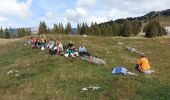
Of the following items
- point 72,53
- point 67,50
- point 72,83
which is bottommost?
point 72,83

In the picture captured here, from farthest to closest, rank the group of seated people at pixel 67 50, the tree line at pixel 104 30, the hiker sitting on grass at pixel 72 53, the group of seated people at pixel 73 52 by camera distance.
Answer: the tree line at pixel 104 30 → the group of seated people at pixel 67 50 → the hiker sitting on grass at pixel 72 53 → the group of seated people at pixel 73 52

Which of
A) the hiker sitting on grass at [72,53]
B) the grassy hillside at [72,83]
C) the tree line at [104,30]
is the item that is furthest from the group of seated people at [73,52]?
the tree line at [104,30]

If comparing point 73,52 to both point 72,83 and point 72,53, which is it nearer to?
point 72,53

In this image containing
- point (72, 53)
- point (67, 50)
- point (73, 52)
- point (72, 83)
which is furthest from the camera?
point (67, 50)

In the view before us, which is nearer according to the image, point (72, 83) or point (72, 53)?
point (72, 83)

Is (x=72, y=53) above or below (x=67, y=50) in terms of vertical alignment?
below

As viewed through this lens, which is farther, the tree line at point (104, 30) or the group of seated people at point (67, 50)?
the tree line at point (104, 30)

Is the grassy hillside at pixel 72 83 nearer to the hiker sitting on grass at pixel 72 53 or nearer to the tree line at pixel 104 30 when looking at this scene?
the hiker sitting on grass at pixel 72 53

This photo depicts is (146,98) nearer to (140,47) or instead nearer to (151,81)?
(151,81)

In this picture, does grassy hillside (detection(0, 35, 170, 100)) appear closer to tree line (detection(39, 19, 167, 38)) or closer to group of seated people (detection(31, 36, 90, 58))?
group of seated people (detection(31, 36, 90, 58))

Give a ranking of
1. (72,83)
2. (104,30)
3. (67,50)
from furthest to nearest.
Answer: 1. (104,30)
2. (67,50)
3. (72,83)

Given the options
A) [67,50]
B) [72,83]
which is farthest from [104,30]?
[72,83]

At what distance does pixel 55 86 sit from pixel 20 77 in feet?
19.4

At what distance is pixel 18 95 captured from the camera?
1009 inches
